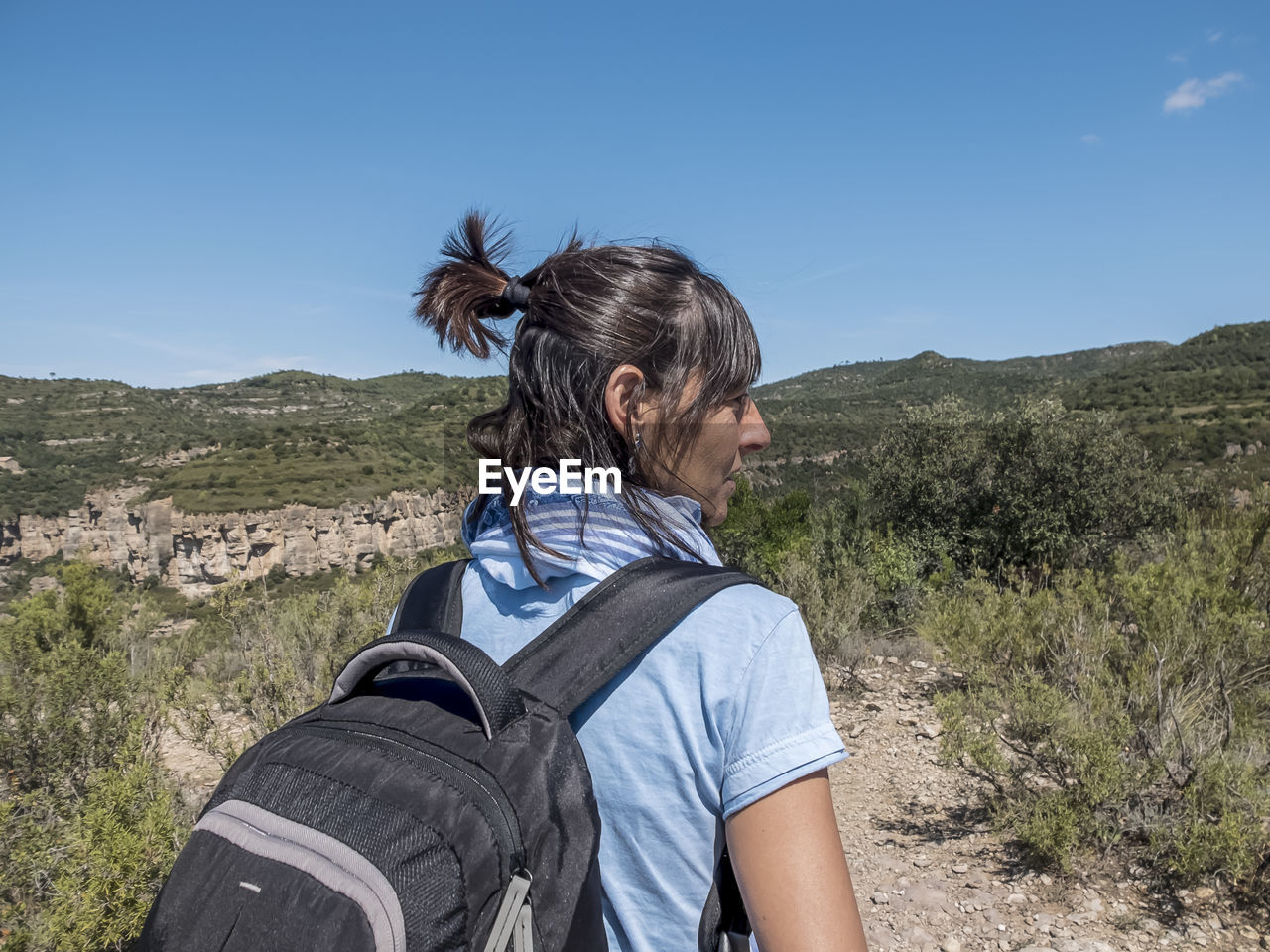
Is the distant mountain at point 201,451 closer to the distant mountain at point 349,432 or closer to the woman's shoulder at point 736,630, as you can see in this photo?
the distant mountain at point 349,432

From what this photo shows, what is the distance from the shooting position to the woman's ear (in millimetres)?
899

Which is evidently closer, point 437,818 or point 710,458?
point 437,818

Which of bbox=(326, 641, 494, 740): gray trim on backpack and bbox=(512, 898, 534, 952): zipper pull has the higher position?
bbox=(326, 641, 494, 740): gray trim on backpack

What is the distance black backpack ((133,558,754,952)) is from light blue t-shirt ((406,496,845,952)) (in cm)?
3

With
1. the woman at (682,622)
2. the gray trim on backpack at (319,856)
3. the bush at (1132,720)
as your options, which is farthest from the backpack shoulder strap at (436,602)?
the bush at (1132,720)

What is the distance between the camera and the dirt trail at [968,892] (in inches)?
111

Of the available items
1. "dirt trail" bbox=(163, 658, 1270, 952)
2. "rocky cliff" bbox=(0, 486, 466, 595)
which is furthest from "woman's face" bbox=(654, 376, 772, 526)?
"rocky cliff" bbox=(0, 486, 466, 595)

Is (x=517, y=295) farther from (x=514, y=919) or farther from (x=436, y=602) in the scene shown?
(x=514, y=919)

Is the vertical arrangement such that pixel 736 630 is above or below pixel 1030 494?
above

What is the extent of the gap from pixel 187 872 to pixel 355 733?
189mm

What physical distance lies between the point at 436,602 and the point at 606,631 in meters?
0.31

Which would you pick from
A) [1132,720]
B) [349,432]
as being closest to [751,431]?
[1132,720]

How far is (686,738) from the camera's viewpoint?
0.72 m

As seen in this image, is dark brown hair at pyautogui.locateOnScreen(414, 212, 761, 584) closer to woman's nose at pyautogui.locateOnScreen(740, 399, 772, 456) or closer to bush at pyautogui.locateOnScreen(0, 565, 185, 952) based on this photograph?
woman's nose at pyautogui.locateOnScreen(740, 399, 772, 456)
